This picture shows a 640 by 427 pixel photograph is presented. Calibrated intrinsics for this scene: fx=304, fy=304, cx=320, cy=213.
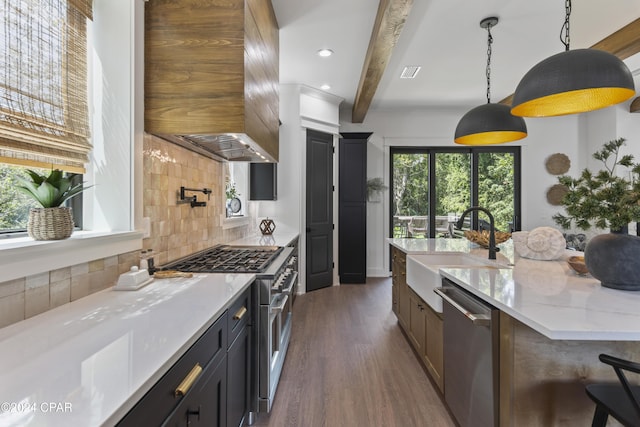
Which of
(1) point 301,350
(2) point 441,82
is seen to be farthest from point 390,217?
(1) point 301,350

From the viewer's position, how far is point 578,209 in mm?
1343

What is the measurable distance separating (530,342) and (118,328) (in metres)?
1.48

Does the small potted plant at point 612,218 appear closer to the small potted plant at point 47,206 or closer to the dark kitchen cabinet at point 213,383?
the dark kitchen cabinet at point 213,383

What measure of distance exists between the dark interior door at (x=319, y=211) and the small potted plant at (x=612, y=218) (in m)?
3.36

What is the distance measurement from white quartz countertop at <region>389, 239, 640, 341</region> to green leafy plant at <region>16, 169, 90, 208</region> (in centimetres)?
174

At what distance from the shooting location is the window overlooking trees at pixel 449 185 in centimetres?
561

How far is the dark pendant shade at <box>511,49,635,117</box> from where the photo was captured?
1.44 meters

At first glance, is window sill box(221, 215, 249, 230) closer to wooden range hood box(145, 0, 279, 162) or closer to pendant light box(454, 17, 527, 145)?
wooden range hood box(145, 0, 279, 162)

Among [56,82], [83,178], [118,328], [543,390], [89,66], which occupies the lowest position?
[543,390]

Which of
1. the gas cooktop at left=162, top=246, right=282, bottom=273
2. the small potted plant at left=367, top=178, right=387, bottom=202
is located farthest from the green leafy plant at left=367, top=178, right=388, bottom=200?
the gas cooktop at left=162, top=246, right=282, bottom=273

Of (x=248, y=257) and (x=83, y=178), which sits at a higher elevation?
(x=83, y=178)

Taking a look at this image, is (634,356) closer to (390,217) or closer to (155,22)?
(155,22)

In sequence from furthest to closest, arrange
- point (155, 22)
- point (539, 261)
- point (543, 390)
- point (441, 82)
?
point (441, 82) < point (539, 261) < point (155, 22) < point (543, 390)

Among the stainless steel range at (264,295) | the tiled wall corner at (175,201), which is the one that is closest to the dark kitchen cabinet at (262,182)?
the tiled wall corner at (175,201)
